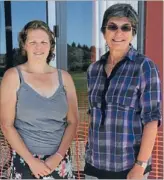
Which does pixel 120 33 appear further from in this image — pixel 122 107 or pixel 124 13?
pixel 122 107

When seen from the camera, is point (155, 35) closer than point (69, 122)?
No

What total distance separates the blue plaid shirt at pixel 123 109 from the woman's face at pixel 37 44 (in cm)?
33

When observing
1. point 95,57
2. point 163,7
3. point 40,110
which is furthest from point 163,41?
point 40,110

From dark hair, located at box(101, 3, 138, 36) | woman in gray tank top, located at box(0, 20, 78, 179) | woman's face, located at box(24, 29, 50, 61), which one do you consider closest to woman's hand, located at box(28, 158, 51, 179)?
woman in gray tank top, located at box(0, 20, 78, 179)

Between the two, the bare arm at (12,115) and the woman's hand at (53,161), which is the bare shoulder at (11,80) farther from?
the woman's hand at (53,161)

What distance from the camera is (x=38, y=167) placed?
1.95m

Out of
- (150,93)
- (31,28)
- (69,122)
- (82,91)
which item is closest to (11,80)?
(31,28)

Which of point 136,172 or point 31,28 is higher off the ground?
point 31,28

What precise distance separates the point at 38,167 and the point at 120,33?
84 centimetres

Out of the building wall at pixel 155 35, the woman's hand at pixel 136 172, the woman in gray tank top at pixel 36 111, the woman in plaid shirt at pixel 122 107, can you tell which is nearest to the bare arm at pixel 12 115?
the woman in gray tank top at pixel 36 111

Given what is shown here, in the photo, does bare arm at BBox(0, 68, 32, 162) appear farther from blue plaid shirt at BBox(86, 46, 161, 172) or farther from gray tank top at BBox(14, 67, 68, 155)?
blue plaid shirt at BBox(86, 46, 161, 172)

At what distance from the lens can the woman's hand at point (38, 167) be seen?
1946 mm

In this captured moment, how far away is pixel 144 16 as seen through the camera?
3.19 metres

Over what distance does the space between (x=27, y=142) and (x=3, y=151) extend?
1.25 meters
